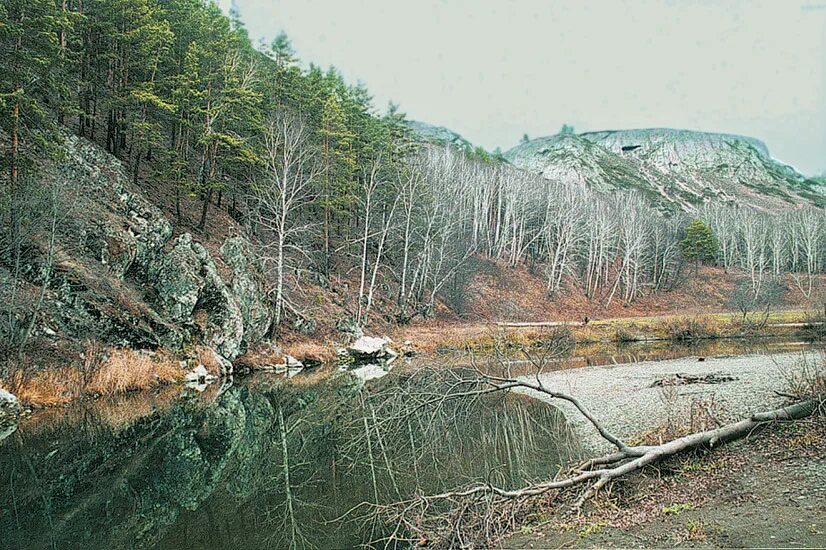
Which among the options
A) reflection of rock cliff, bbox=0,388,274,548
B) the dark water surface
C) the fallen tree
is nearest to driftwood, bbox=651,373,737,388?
the dark water surface

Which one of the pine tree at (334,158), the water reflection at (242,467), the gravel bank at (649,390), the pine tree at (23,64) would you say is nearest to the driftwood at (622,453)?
the gravel bank at (649,390)

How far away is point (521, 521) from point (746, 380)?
14.2 metres

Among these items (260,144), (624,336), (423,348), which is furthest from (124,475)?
(624,336)

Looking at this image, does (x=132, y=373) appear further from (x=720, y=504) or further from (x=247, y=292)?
(x=720, y=504)

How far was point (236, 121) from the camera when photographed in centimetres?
3036

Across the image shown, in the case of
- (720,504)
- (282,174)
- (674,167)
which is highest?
(674,167)

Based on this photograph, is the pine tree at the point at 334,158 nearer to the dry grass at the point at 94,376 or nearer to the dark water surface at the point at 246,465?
the dry grass at the point at 94,376

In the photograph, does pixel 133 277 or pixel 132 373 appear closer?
pixel 132 373

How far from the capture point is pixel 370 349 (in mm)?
31234

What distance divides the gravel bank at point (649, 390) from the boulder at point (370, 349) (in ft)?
35.4

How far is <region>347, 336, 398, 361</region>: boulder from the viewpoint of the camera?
1216 inches

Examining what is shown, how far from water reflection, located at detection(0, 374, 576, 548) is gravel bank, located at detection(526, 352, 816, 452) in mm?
1239

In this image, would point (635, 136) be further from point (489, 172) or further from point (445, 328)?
point (445, 328)

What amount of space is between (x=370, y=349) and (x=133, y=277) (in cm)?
1319
